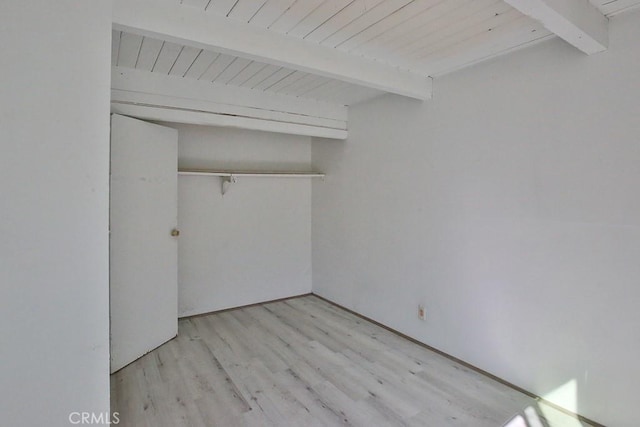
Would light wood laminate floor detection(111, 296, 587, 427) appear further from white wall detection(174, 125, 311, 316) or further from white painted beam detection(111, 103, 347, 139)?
white painted beam detection(111, 103, 347, 139)

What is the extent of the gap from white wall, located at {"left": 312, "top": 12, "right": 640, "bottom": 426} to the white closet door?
194 centimetres

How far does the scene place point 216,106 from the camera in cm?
301

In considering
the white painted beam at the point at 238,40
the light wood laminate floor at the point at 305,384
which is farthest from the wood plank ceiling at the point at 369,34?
the light wood laminate floor at the point at 305,384

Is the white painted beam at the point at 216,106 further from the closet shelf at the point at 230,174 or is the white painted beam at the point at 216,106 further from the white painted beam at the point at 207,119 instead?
the closet shelf at the point at 230,174

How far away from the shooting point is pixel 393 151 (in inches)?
127

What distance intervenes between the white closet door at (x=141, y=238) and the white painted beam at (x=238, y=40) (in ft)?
3.65

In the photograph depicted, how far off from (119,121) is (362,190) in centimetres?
224

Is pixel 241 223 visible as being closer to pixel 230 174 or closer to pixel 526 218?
pixel 230 174

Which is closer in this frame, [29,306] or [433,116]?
[29,306]

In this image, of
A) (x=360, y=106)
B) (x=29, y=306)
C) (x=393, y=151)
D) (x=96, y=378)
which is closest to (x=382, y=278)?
(x=393, y=151)

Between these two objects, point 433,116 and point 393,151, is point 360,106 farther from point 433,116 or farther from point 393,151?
point 433,116

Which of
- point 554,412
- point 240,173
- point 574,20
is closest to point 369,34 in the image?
point 574,20

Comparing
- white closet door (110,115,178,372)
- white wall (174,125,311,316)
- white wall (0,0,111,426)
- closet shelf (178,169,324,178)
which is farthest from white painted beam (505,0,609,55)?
white wall (174,125,311,316)

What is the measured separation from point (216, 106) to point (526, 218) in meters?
2.54
